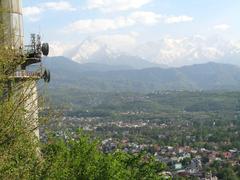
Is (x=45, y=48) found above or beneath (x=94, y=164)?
above

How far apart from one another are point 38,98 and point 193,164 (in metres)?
109

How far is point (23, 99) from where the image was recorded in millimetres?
12953

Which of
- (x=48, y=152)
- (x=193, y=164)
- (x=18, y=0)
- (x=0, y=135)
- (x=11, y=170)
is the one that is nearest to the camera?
(x=0, y=135)

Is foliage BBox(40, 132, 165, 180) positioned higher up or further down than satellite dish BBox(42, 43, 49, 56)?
further down

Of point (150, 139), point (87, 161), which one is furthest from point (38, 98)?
point (150, 139)

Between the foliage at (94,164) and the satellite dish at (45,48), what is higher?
the satellite dish at (45,48)

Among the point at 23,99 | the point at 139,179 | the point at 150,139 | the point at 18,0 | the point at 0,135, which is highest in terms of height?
the point at 18,0

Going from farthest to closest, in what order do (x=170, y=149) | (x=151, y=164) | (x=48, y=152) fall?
(x=170, y=149) → (x=151, y=164) → (x=48, y=152)

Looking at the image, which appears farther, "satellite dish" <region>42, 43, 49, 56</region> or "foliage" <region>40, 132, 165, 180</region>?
"satellite dish" <region>42, 43, 49, 56</region>

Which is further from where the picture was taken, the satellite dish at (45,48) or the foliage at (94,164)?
the satellite dish at (45,48)

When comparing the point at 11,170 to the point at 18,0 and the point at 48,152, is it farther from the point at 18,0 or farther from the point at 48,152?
the point at 18,0

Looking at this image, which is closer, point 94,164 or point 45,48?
point 94,164

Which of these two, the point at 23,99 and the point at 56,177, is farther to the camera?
the point at 56,177

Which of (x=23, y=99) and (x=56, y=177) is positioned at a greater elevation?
(x=23, y=99)
